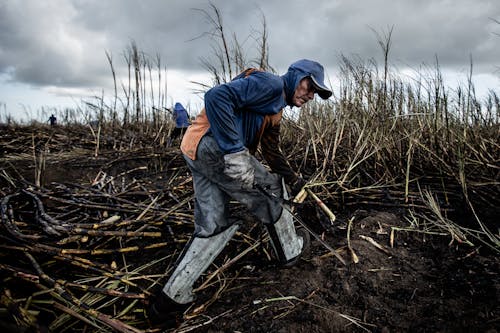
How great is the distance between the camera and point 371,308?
1783mm

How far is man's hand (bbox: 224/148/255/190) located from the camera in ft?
5.74

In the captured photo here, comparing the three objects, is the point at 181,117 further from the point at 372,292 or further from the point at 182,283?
the point at 372,292

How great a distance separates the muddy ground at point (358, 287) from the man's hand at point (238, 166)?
28.1 inches

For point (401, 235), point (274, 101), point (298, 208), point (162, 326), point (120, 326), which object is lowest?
point (162, 326)

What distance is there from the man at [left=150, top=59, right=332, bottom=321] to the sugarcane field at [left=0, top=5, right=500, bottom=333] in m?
0.04

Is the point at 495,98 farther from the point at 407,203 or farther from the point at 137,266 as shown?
the point at 137,266

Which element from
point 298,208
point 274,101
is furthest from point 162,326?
point 274,101

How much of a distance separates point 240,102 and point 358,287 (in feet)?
4.18

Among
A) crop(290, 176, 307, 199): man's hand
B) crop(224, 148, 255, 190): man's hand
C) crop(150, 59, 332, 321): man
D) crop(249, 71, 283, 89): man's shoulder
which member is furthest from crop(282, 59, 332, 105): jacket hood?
crop(290, 176, 307, 199): man's hand

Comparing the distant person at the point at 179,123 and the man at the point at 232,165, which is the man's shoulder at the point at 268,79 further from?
the distant person at the point at 179,123

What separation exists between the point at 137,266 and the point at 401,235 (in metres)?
1.93

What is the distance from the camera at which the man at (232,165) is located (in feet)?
5.72

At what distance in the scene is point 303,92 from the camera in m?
1.98

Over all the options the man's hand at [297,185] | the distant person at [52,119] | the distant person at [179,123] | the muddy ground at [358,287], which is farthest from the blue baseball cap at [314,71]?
the distant person at [52,119]
